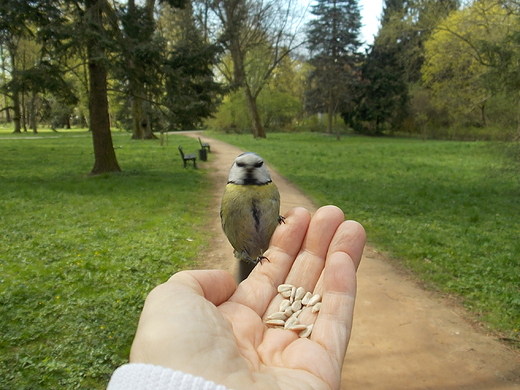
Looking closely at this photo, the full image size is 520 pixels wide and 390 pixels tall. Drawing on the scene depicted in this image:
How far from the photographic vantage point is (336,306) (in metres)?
2.32

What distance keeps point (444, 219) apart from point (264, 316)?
685cm

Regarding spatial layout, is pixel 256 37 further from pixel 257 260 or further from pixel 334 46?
pixel 257 260

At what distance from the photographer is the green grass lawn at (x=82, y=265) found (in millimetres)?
3291

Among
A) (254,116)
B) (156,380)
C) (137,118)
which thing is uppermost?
(254,116)

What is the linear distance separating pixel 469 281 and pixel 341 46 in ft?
120

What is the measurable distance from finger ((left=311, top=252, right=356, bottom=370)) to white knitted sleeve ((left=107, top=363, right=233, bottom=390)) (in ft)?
2.85

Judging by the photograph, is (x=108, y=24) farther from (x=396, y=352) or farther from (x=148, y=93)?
(x=396, y=352)

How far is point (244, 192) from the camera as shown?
82.0 inches

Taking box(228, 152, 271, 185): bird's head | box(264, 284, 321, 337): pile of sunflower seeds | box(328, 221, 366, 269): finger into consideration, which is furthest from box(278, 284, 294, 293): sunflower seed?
box(228, 152, 271, 185): bird's head

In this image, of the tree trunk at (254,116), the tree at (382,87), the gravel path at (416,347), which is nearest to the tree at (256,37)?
the tree trunk at (254,116)

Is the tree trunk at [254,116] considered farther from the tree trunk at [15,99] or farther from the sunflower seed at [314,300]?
the sunflower seed at [314,300]

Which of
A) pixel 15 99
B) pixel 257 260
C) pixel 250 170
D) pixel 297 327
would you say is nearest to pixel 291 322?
pixel 297 327

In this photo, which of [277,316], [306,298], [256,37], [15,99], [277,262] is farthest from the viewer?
[256,37]

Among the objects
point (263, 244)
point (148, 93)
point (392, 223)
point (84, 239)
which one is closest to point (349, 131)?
point (148, 93)
